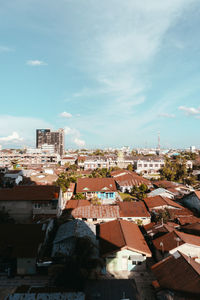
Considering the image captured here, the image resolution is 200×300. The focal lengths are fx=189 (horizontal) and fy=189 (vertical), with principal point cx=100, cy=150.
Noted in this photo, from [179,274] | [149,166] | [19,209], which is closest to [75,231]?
[19,209]

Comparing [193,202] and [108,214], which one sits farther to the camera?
[193,202]

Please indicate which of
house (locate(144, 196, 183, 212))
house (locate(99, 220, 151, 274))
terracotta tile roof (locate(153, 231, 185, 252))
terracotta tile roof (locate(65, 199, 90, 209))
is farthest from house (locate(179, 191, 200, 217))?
terracotta tile roof (locate(65, 199, 90, 209))

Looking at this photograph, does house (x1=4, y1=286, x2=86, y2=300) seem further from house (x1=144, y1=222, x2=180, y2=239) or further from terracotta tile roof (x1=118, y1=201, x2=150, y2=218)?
terracotta tile roof (x1=118, y1=201, x2=150, y2=218)

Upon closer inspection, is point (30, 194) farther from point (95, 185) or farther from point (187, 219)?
point (187, 219)

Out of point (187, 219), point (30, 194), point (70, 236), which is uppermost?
point (30, 194)

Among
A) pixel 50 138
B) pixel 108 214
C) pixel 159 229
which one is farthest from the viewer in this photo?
pixel 50 138

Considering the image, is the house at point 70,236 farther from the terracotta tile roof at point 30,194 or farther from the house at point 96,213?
the terracotta tile roof at point 30,194

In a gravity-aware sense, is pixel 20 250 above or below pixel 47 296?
above

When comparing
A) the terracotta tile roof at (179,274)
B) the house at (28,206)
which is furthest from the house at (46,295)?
the house at (28,206)
